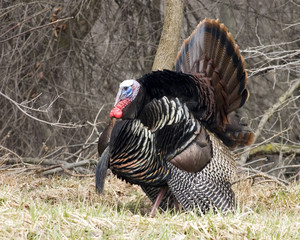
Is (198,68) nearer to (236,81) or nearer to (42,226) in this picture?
(236,81)

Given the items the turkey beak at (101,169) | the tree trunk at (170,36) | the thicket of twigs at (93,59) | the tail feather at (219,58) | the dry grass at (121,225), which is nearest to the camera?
the dry grass at (121,225)

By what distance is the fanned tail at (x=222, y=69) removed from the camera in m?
5.46

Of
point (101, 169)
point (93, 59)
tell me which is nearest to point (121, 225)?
point (101, 169)

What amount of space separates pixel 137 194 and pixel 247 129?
1329 mm

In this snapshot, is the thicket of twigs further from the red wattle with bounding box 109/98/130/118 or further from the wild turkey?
the red wattle with bounding box 109/98/130/118

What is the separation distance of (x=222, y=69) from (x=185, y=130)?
75 centimetres

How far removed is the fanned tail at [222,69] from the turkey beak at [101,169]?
3.72ft

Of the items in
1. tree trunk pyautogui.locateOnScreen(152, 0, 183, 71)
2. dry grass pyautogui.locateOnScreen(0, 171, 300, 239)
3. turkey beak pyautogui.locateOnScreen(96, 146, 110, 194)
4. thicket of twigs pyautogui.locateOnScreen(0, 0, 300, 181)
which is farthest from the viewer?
thicket of twigs pyautogui.locateOnScreen(0, 0, 300, 181)

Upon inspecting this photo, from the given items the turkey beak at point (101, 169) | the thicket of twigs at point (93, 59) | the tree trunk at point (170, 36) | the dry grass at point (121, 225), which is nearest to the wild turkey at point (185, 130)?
the turkey beak at point (101, 169)

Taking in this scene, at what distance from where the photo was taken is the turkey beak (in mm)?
4922

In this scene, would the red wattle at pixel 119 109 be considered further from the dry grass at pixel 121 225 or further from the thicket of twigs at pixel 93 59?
the thicket of twigs at pixel 93 59

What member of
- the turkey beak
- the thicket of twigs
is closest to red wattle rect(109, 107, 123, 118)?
the turkey beak

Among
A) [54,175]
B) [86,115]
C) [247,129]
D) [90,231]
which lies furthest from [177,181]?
[86,115]

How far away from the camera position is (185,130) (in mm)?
5125
